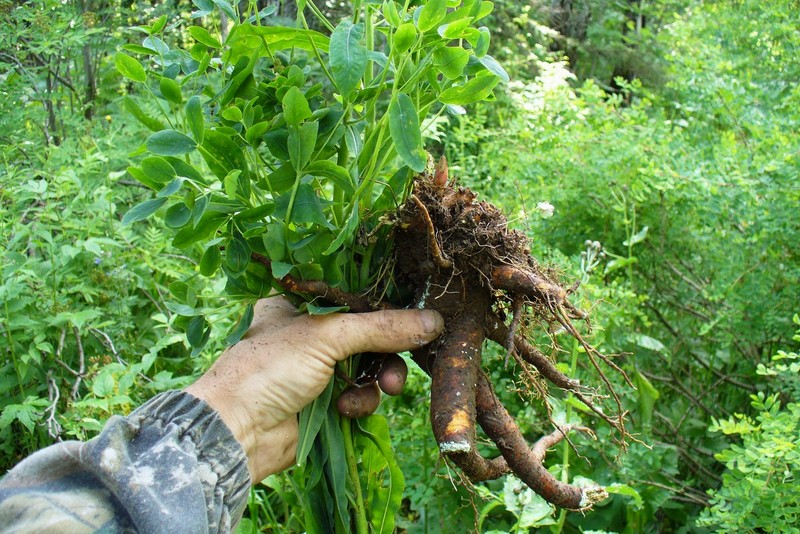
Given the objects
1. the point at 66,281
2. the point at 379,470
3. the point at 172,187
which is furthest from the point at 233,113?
the point at 66,281

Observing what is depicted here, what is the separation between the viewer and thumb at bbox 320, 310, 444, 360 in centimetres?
146

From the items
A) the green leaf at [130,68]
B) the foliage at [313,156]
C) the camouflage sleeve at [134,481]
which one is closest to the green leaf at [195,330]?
the foliage at [313,156]

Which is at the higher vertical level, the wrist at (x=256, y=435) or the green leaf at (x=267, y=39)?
the green leaf at (x=267, y=39)

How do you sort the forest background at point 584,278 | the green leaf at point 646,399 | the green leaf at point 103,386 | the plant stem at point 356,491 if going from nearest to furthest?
the plant stem at point 356,491 < the green leaf at point 103,386 < the forest background at point 584,278 < the green leaf at point 646,399

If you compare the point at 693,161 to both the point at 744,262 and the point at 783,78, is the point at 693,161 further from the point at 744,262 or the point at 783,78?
the point at 783,78

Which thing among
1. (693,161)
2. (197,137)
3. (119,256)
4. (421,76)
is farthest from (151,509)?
(693,161)

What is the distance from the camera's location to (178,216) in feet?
4.13

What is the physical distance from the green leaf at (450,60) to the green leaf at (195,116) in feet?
1.34

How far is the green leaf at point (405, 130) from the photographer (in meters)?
1.23

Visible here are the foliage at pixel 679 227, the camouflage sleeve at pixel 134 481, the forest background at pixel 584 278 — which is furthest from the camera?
the foliage at pixel 679 227

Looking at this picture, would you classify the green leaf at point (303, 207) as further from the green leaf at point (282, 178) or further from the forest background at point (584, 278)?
the forest background at point (584, 278)

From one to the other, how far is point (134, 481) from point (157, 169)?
1.71 ft

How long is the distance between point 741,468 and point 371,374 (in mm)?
955

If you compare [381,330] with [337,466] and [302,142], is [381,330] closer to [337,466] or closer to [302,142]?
[337,466]
